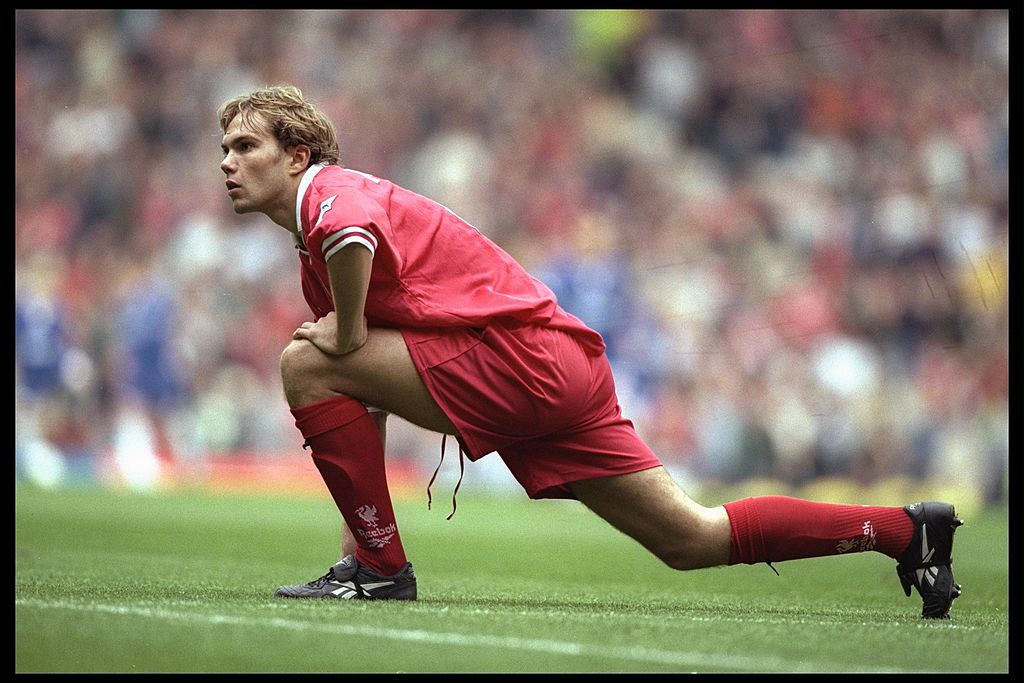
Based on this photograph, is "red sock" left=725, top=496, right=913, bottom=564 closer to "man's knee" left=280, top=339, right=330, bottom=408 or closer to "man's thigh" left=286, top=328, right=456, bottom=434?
"man's thigh" left=286, top=328, right=456, bottom=434

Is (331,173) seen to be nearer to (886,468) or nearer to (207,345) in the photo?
(886,468)

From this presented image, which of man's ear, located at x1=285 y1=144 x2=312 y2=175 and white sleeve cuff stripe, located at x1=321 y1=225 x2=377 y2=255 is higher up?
man's ear, located at x1=285 y1=144 x2=312 y2=175

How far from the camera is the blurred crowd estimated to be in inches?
496

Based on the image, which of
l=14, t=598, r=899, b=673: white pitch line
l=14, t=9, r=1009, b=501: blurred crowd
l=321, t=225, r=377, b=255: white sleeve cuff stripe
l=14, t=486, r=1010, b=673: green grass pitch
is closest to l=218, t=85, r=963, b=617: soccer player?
l=321, t=225, r=377, b=255: white sleeve cuff stripe

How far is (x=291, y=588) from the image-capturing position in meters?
5.12

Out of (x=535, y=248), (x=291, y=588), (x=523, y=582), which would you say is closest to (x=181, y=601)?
(x=291, y=588)

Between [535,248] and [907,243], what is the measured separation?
3974 mm

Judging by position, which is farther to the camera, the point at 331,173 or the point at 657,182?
the point at 657,182

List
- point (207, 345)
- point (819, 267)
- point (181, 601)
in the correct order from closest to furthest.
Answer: point (181, 601), point (819, 267), point (207, 345)

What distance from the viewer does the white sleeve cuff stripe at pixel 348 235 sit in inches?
179

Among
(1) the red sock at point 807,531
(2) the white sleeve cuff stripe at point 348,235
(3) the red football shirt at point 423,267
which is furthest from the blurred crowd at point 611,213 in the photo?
(2) the white sleeve cuff stripe at point 348,235

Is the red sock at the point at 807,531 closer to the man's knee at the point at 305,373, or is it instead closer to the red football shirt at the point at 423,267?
the red football shirt at the point at 423,267

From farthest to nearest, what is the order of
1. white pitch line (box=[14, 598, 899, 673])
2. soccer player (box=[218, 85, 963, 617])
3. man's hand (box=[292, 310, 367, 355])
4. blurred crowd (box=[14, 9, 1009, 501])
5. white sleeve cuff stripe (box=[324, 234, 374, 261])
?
blurred crowd (box=[14, 9, 1009, 501]) → soccer player (box=[218, 85, 963, 617]) → man's hand (box=[292, 310, 367, 355]) → white sleeve cuff stripe (box=[324, 234, 374, 261]) → white pitch line (box=[14, 598, 899, 673])

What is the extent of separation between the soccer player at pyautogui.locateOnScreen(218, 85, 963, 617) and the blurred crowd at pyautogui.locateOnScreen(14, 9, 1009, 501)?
7128 mm
